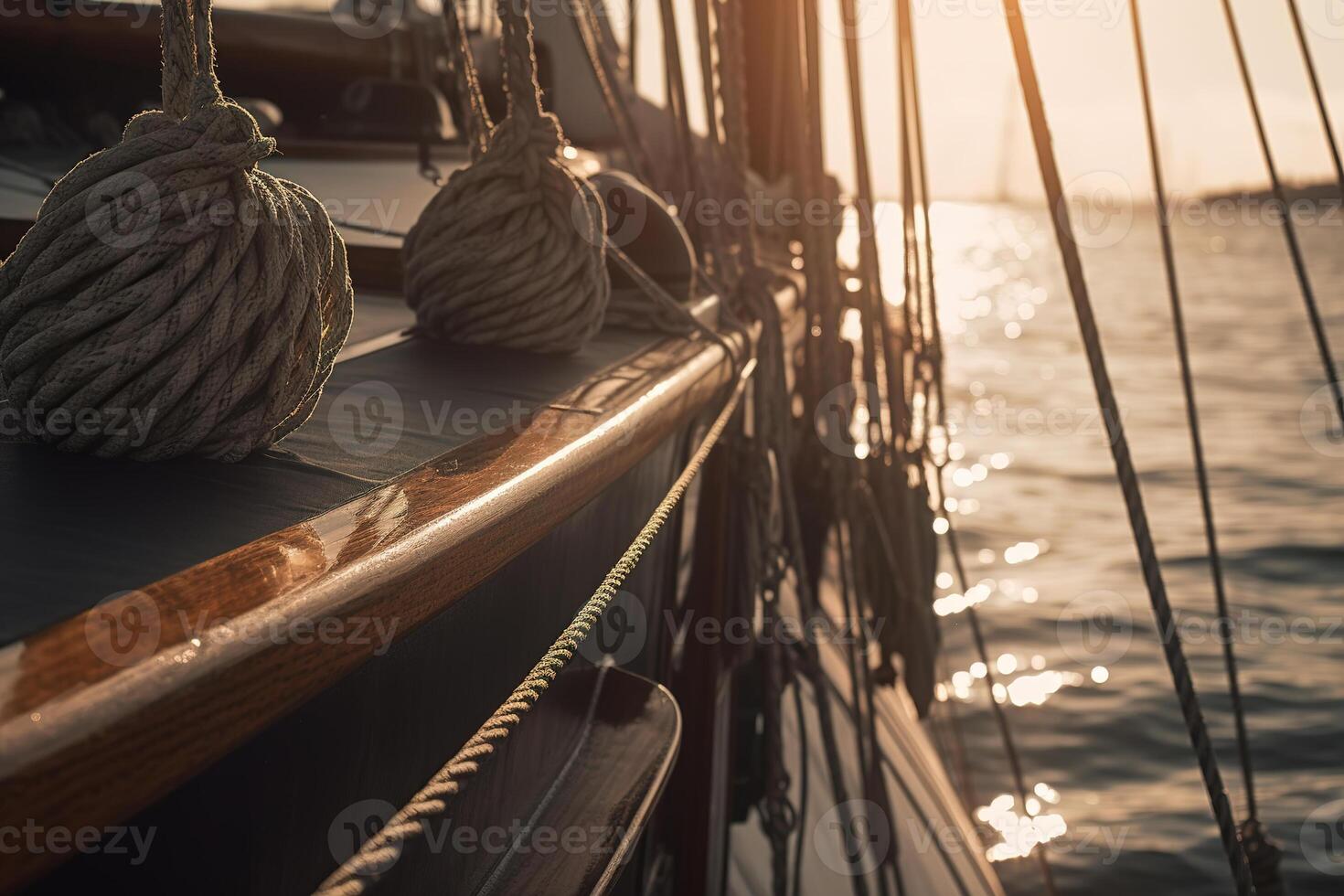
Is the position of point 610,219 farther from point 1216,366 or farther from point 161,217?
point 1216,366

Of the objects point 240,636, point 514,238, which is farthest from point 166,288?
point 514,238

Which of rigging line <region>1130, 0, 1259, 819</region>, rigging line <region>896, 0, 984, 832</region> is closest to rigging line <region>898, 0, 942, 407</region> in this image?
rigging line <region>896, 0, 984, 832</region>

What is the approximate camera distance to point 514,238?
50.7 inches

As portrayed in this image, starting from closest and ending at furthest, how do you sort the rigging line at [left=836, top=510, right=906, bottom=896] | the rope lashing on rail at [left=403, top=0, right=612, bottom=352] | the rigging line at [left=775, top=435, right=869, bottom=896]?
the rope lashing on rail at [left=403, top=0, right=612, bottom=352] < the rigging line at [left=775, top=435, right=869, bottom=896] < the rigging line at [left=836, top=510, right=906, bottom=896]

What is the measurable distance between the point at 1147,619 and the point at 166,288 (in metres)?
5.34

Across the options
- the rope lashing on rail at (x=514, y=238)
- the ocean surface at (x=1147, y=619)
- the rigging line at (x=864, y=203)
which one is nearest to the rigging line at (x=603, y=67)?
the rigging line at (x=864, y=203)

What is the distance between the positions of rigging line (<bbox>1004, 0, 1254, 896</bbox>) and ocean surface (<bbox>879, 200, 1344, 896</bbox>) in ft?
6.38

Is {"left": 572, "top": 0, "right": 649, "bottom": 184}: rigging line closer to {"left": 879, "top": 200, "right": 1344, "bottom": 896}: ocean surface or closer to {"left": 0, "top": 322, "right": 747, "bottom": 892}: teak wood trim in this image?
{"left": 0, "top": 322, "right": 747, "bottom": 892}: teak wood trim

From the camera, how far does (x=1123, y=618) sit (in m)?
5.48

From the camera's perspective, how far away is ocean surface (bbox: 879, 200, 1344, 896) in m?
3.78

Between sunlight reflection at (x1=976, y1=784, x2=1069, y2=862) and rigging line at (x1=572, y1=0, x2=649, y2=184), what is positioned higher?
rigging line at (x1=572, y1=0, x2=649, y2=184)

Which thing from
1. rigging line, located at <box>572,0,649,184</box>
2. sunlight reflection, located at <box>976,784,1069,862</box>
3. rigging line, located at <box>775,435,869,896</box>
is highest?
rigging line, located at <box>572,0,649,184</box>

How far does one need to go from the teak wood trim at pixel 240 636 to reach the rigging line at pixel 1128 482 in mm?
816

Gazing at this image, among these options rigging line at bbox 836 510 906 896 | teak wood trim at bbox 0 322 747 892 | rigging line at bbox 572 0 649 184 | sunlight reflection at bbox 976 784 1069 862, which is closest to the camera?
teak wood trim at bbox 0 322 747 892
